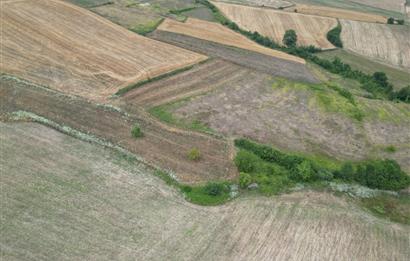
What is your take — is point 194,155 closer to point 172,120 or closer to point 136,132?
point 136,132

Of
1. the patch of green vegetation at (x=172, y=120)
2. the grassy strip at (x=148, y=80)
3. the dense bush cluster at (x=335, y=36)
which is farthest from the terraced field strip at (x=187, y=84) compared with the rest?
the dense bush cluster at (x=335, y=36)

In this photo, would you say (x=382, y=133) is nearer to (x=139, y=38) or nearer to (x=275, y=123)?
(x=275, y=123)

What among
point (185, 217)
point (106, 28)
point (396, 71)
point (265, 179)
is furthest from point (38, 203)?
point (396, 71)

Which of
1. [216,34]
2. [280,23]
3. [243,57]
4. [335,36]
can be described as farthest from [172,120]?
[280,23]

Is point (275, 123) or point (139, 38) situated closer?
point (275, 123)

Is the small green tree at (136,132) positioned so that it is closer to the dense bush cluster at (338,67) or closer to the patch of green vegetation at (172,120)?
the patch of green vegetation at (172,120)

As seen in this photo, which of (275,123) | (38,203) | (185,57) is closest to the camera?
(38,203)
